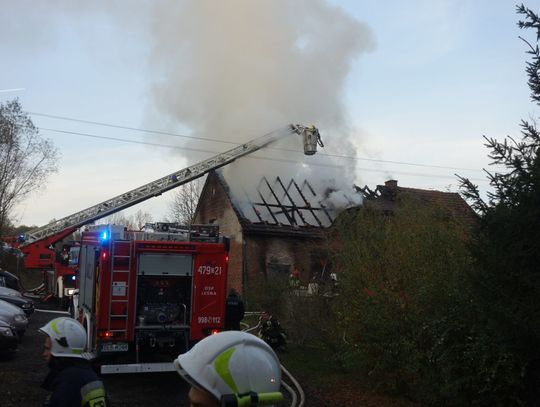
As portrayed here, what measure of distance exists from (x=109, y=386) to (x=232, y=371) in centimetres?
785

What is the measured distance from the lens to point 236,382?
1633 millimetres

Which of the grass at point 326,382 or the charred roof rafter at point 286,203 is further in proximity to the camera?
the charred roof rafter at point 286,203

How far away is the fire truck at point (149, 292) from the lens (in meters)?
8.66

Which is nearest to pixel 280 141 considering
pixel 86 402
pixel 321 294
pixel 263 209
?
pixel 263 209

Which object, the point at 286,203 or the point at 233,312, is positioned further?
the point at 286,203

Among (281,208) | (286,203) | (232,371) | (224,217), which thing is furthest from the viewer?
(224,217)

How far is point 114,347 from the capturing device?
8641 mm

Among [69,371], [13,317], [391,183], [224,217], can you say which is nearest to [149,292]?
[13,317]

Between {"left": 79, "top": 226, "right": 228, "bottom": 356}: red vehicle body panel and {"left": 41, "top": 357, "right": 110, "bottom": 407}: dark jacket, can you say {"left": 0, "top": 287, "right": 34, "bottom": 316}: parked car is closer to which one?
{"left": 79, "top": 226, "right": 228, "bottom": 356}: red vehicle body panel

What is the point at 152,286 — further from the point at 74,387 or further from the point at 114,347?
the point at 74,387

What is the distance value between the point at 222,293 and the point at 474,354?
15.8 feet

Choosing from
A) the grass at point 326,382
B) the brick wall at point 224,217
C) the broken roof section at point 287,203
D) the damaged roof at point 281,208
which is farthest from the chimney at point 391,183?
the grass at point 326,382

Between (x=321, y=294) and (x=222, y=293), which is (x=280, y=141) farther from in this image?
(x=222, y=293)

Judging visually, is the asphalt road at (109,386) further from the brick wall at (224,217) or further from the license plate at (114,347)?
the brick wall at (224,217)
